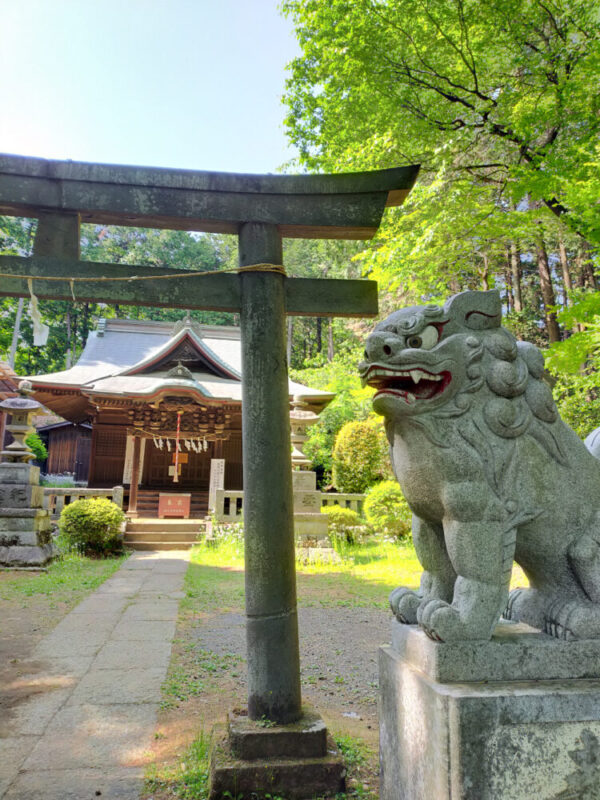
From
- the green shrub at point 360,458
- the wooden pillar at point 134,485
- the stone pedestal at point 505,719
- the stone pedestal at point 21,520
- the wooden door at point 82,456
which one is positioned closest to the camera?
the stone pedestal at point 505,719

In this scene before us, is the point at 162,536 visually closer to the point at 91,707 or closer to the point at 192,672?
the point at 192,672

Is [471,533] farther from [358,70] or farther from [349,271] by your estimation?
[349,271]

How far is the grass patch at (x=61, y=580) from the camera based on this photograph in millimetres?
7156

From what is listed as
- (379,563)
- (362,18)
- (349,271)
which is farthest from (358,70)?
(349,271)

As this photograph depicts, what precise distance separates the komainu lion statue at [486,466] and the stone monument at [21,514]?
895 centimetres

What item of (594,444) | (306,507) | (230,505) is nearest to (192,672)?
(594,444)

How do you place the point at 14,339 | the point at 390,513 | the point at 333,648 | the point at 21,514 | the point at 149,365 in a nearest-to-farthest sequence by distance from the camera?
the point at 333,648 → the point at 21,514 → the point at 390,513 → the point at 149,365 → the point at 14,339

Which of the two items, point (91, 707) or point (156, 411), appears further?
point (156, 411)

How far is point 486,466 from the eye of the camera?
1949mm

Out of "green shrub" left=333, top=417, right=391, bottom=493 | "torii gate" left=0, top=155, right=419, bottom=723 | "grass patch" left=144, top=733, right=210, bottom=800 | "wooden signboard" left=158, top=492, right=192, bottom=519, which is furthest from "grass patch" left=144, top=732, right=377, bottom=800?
"green shrub" left=333, top=417, right=391, bottom=493

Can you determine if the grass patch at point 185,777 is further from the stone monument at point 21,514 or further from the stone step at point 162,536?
the stone step at point 162,536

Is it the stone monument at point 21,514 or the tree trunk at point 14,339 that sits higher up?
the tree trunk at point 14,339

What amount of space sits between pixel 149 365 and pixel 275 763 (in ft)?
48.1

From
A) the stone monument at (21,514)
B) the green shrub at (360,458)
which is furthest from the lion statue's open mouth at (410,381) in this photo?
the green shrub at (360,458)
